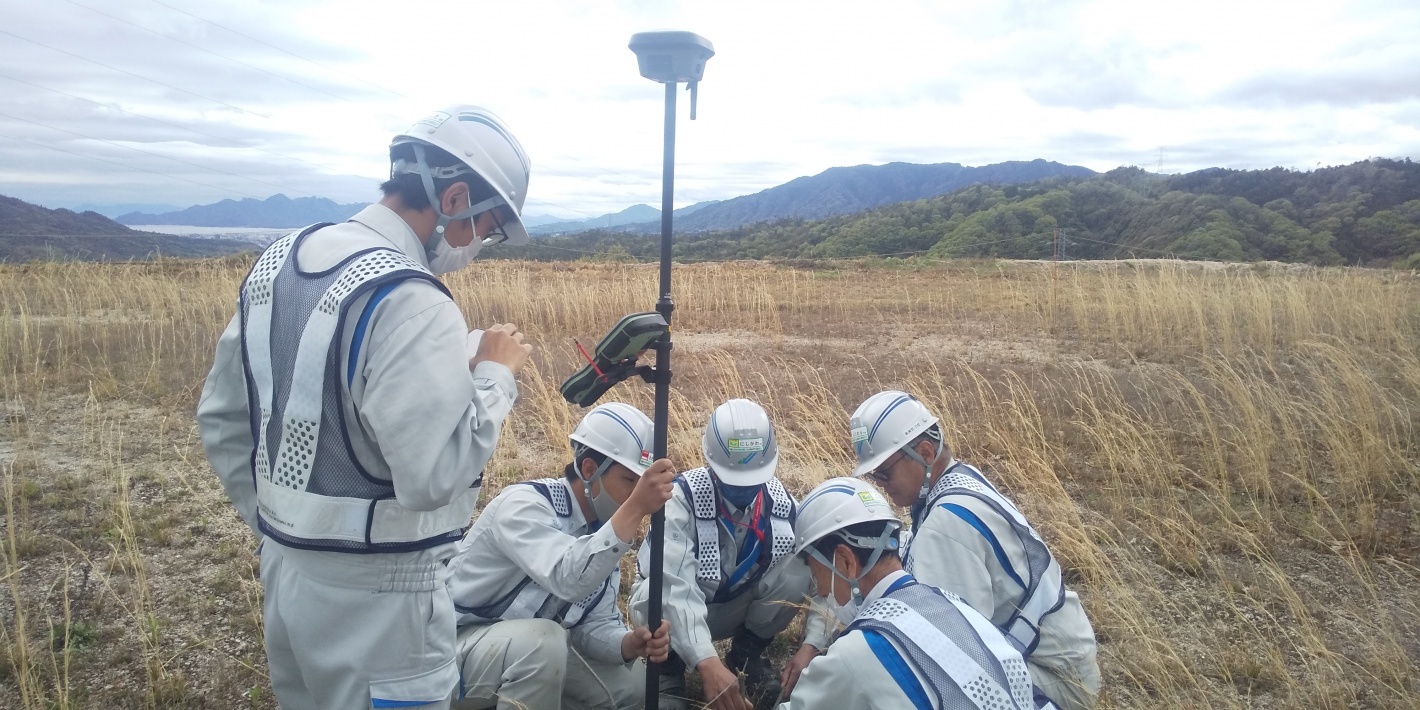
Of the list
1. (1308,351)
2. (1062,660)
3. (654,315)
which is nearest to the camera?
(654,315)

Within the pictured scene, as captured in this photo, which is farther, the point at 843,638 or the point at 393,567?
the point at 843,638

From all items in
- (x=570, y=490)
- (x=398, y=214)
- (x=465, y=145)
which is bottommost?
(x=570, y=490)

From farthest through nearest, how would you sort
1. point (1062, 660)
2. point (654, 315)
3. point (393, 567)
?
point (1062, 660) → point (654, 315) → point (393, 567)

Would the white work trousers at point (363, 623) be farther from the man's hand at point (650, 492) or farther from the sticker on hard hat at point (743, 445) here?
the sticker on hard hat at point (743, 445)

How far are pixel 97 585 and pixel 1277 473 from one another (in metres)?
7.88

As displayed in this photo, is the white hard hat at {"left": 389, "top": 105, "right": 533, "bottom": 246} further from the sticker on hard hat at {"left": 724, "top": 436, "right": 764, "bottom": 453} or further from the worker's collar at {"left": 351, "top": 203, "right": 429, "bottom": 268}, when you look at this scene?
the sticker on hard hat at {"left": 724, "top": 436, "right": 764, "bottom": 453}

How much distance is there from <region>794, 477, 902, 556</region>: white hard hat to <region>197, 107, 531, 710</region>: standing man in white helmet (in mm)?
1097

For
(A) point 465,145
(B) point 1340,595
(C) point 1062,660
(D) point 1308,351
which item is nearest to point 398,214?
(A) point 465,145

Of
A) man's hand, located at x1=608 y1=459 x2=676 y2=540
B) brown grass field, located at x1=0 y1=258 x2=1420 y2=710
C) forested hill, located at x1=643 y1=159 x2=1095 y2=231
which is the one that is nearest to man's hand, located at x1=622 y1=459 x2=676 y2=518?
man's hand, located at x1=608 y1=459 x2=676 y2=540

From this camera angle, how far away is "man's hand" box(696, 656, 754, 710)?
2.98 metres

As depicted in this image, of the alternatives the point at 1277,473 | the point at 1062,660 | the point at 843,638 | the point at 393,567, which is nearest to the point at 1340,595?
the point at 1277,473

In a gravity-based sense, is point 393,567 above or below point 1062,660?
above

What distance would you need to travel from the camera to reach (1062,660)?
2.62m

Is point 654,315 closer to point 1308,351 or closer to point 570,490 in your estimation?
point 570,490
